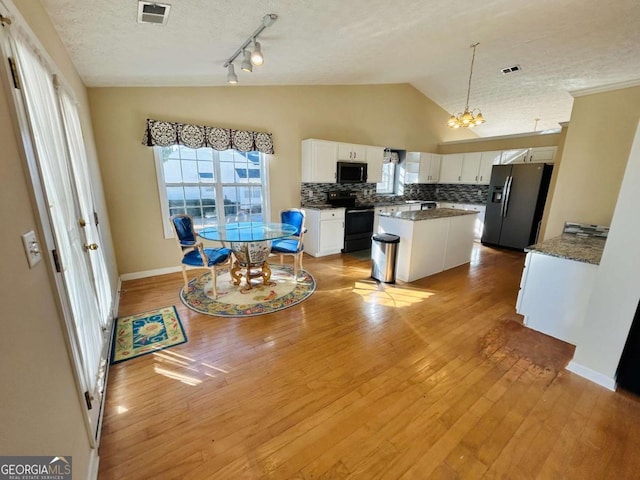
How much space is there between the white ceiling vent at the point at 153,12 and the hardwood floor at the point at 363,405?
250cm

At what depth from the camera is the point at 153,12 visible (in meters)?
1.85

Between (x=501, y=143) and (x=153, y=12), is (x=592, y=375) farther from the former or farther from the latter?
(x=501, y=143)

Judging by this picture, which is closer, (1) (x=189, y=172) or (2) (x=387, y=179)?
(1) (x=189, y=172)

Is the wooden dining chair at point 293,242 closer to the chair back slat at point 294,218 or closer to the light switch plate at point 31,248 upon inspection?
the chair back slat at point 294,218

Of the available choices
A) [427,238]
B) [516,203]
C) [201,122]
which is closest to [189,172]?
[201,122]

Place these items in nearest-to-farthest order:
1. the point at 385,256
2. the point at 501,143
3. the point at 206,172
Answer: the point at 385,256, the point at 206,172, the point at 501,143

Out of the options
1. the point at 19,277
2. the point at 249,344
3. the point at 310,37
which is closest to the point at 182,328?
the point at 249,344

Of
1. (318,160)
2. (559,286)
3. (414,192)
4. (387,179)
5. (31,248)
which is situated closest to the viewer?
(31,248)

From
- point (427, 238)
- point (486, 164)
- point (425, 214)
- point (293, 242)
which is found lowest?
point (293, 242)

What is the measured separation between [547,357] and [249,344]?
2.47 m

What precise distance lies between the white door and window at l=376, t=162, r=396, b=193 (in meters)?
5.41

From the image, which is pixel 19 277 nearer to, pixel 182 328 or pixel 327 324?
pixel 182 328

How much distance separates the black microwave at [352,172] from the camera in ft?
16.3

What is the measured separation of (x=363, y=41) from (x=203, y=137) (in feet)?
7.85
